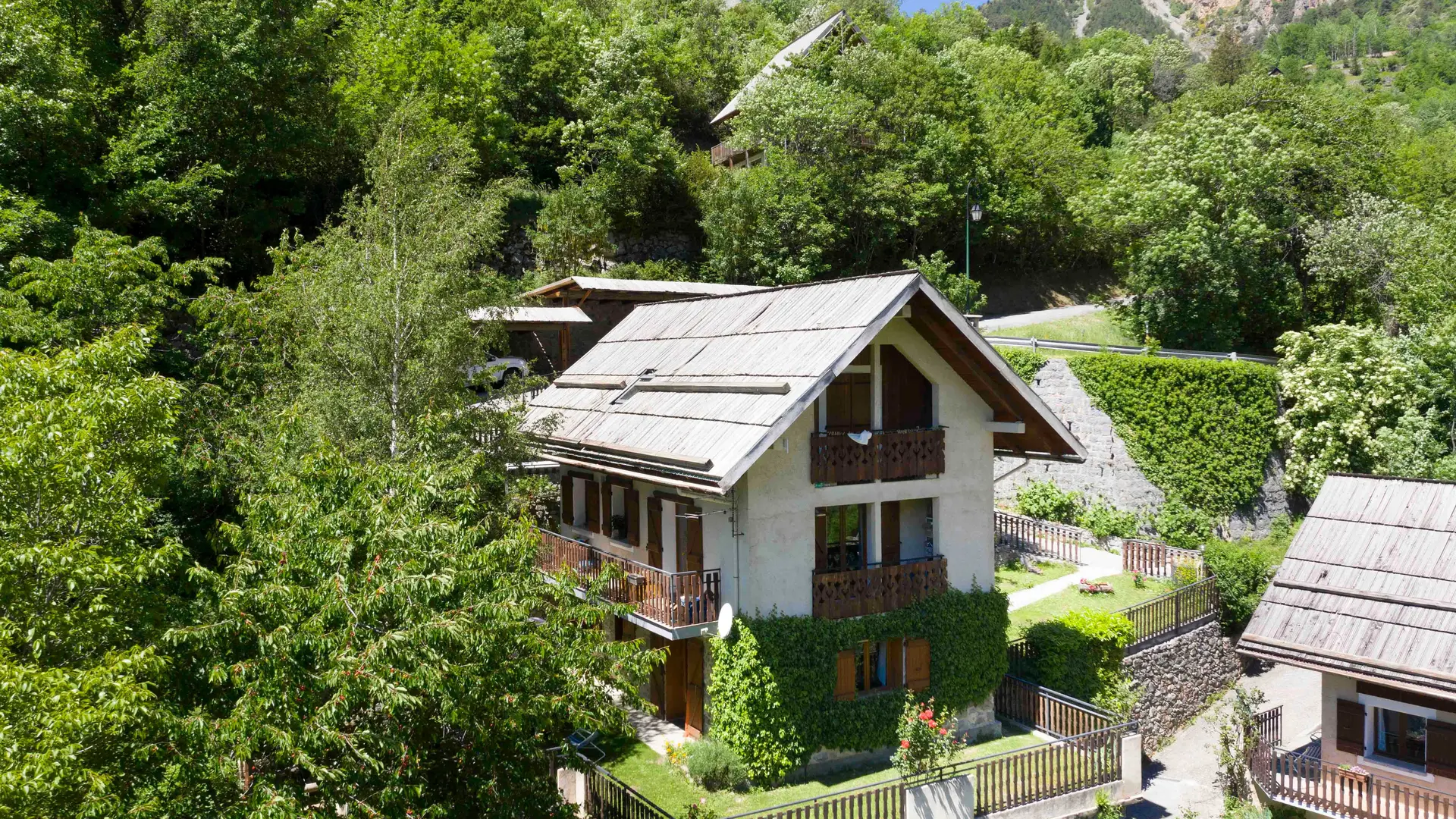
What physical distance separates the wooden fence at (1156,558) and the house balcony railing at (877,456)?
42.2 ft

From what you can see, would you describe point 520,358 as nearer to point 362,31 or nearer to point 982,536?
point 982,536

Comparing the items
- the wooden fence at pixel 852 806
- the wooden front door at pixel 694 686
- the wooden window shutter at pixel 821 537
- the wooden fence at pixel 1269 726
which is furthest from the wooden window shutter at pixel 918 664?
the wooden fence at pixel 1269 726

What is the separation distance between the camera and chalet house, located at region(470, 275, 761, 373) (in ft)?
107

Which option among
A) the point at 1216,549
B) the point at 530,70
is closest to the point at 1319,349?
the point at 1216,549

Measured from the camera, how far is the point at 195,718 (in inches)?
376

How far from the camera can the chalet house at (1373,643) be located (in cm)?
1684

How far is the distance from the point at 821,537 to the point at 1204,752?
41.8 ft

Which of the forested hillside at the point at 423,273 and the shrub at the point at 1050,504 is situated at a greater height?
the forested hillside at the point at 423,273

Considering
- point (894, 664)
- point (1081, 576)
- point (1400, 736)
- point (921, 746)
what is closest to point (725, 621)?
point (894, 664)

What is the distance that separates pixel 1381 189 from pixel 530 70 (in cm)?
4238

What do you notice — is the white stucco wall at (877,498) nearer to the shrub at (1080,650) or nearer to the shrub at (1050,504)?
the shrub at (1080,650)

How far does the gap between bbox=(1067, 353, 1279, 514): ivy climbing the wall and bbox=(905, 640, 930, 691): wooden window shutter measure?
1755 centimetres

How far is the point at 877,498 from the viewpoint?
754 inches

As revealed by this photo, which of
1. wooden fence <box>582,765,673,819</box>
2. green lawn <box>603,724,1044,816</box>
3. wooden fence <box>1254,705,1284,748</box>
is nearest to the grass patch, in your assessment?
wooden fence <box>1254,705,1284,748</box>
